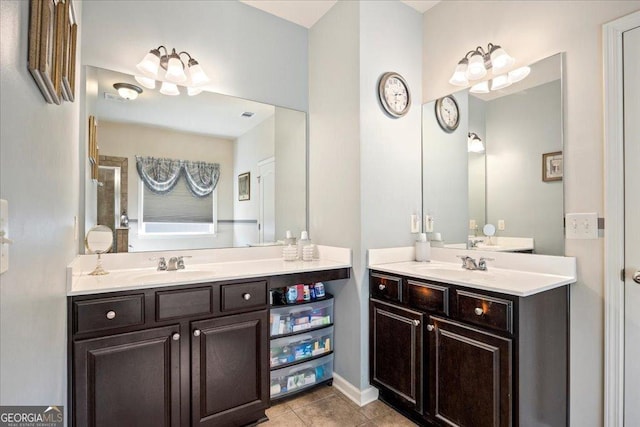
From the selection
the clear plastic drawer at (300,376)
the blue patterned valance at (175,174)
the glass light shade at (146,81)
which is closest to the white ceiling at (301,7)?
the glass light shade at (146,81)

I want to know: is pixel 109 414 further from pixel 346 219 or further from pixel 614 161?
pixel 614 161

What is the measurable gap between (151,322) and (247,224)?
1.01 meters

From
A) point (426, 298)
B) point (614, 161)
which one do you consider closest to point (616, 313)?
point (614, 161)

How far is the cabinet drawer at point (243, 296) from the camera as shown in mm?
1769

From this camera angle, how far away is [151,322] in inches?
62.2

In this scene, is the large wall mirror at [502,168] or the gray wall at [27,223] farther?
the large wall mirror at [502,168]

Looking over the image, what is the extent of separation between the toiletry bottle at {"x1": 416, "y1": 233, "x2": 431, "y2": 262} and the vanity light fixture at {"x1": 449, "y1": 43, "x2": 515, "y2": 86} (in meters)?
1.11

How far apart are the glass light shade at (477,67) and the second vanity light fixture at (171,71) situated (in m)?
1.75

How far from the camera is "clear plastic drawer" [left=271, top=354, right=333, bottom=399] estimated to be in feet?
7.15

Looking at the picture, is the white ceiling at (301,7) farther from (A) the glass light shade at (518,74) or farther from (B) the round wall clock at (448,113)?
(A) the glass light shade at (518,74)

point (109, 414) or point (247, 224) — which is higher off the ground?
point (247, 224)

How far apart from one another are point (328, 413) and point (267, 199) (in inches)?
59.9

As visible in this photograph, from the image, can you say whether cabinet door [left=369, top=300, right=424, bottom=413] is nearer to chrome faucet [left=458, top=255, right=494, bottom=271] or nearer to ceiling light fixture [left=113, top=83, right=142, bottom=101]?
chrome faucet [left=458, top=255, right=494, bottom=271]

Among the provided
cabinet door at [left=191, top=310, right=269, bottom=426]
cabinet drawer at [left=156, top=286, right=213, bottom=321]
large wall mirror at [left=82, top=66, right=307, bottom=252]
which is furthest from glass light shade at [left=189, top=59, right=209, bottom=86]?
cabinet door at [left=191, top=310, right=269, bottom=426]
